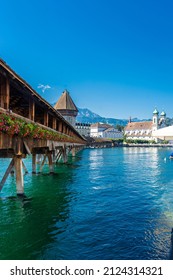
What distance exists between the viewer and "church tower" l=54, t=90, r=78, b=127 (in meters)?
70.8

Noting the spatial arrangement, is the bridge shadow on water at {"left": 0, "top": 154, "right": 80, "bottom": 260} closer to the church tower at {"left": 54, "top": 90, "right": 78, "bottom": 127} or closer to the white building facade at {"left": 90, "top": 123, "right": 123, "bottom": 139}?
the church tower at {"left": 54, "top": 90, "right": 78, "bottom": 127}

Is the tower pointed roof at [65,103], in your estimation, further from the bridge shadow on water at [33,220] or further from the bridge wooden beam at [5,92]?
the bridge wooden beam at [5,92]

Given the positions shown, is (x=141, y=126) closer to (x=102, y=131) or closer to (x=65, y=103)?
(x=102, y=131)

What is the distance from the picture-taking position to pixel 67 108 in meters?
70.8

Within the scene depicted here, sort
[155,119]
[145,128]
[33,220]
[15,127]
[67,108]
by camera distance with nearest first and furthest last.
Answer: [15,127]
[33,220]
[67,108]
[155,119]
[145,128]

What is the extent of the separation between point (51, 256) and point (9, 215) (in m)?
4.63

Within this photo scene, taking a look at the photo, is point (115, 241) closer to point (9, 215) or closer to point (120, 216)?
point (120, 216)

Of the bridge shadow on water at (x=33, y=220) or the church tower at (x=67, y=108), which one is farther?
the church tower at (x=67, y=108)

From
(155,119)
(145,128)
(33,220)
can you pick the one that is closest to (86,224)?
(33,220)

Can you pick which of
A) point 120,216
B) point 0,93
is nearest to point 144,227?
point 120,216

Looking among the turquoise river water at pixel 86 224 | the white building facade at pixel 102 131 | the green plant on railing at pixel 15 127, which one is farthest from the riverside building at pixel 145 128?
the green plant on railing at pixel 15 127

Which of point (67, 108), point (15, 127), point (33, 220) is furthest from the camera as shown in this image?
point (67, 108)

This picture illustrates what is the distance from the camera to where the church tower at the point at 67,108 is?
70.8m
